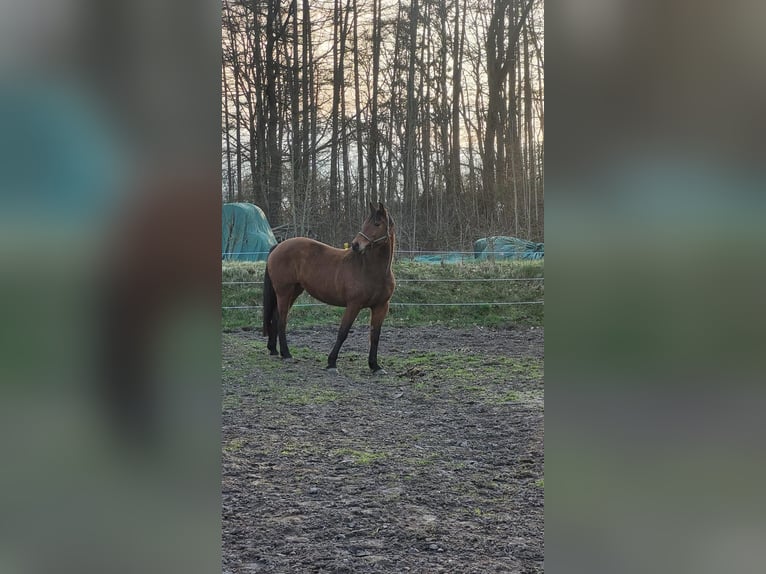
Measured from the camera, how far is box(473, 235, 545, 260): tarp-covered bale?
5.24m

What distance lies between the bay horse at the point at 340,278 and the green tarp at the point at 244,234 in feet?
3.27

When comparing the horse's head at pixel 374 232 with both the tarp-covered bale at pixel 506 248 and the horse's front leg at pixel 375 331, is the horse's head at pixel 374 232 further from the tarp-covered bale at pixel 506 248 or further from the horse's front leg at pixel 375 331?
the tarp-covered bale at pixel 506 248

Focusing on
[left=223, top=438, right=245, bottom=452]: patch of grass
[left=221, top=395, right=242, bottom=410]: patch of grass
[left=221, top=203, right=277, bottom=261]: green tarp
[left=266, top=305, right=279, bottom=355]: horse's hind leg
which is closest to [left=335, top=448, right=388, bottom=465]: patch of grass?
[left=223, top=438, right=245, bottom=452]: patch of grass

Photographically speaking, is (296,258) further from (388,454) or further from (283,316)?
(388,454)

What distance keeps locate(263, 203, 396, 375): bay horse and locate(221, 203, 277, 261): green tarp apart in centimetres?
100

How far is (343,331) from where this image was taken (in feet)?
12.0

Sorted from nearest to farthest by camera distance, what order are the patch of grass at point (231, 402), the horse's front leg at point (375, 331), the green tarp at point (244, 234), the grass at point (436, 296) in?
the patch of grass at point (231, 402) < the horse's front leg at point (375, 331) < the grass at point (436, 296) < the green tarp at point (244, 234)

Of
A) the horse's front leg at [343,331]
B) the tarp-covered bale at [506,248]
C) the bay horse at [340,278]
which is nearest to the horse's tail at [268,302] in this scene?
the bay horse at [340,278]

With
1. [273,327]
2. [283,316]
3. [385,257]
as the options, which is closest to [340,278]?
[385,257]

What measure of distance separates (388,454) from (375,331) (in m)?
0.84

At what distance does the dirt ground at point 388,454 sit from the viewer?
193cm

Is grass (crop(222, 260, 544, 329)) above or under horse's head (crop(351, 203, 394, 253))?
under

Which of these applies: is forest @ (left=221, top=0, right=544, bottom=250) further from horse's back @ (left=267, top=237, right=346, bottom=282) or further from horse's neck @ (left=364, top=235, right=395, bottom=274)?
horse's neck @ (left=364, top=235, right=395, bottom=274)
